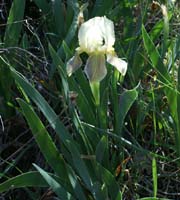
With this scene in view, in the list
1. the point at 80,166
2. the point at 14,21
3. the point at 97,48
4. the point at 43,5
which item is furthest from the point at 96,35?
the point at 43,5

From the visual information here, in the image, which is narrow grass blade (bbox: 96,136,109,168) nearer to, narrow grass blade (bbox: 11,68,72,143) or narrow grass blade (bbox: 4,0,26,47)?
narrow grass blade (bbox: 11,68,72,143)

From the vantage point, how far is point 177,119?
126cm

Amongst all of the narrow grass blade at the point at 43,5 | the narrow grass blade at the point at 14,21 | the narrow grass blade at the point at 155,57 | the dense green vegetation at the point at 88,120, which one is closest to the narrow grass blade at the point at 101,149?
the dense green vegetation at the point at 88,120

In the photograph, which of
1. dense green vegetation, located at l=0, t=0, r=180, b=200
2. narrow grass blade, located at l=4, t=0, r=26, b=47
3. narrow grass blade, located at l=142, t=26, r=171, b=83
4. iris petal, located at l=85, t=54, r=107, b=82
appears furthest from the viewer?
narrow grass blade, located at l=4, t=0, r=26, b=47

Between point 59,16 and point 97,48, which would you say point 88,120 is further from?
point 59,16

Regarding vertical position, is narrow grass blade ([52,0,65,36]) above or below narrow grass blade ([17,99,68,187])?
above

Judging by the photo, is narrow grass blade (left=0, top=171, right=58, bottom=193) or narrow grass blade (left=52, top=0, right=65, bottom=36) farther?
narrow grass blade (left=52, top=0, right=65, bottom=36)

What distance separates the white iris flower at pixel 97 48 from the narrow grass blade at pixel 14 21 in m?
0.50

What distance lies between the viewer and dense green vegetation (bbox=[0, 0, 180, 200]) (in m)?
1.15

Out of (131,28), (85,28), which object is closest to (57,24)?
(131,28)

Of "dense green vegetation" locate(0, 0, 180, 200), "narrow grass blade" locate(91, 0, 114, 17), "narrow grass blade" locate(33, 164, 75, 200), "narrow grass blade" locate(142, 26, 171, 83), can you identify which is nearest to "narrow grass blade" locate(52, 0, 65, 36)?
"dense green vegetation" locate(0, 0, 180, 200)

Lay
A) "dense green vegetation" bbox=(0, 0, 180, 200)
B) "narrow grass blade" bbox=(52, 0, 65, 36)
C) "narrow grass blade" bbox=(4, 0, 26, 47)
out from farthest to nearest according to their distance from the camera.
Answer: "narrow grass blade" bbox=(52, 0, 65, 36) → "narrow grass blade" bbox=(4, 0, 26, 47) → "dense green vegetation" bbox=(0, 0, 180, 200)

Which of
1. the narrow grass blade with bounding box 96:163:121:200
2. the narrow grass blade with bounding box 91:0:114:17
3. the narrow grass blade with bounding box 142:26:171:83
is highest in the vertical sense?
the narrow grass blade with bounding box 91:0:114:17

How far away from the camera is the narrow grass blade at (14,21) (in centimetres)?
153
